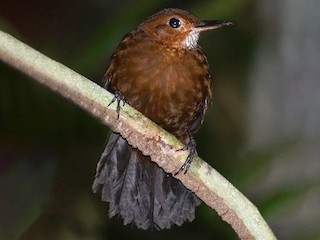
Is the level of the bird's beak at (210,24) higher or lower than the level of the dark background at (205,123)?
higher

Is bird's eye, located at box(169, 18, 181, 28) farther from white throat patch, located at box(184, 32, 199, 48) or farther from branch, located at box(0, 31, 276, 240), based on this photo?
branch, located at box(0, 31, 276, 240)

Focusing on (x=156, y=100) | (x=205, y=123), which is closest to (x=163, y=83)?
(x=156, y=100)

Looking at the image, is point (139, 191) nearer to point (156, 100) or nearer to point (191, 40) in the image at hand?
point (156, 100)

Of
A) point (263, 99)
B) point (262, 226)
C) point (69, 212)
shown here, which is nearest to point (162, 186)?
point (69, 212)

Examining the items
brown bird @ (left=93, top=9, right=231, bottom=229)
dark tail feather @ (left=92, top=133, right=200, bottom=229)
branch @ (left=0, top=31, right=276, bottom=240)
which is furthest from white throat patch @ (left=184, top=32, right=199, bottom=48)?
branch @ (left=0, top=31, right=276, bottom=240)

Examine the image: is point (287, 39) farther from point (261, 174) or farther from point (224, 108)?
point (261, 174)

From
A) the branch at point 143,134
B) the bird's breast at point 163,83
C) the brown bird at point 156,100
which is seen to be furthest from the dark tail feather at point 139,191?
the branch at point 143,134

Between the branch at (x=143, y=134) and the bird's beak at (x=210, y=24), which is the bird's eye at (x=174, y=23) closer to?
the bird's beak at (x=210, y=24)
